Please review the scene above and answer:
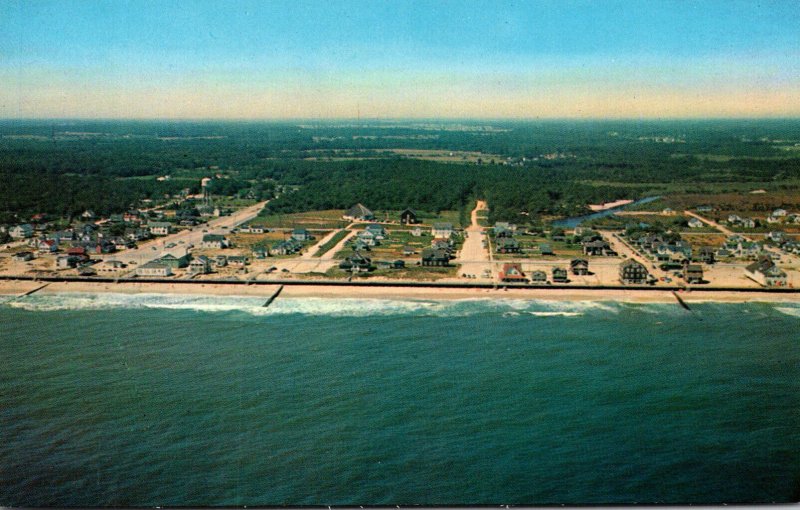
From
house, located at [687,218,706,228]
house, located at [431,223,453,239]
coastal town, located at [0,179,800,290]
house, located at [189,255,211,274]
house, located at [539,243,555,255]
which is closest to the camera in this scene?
coastal town, located at [0,179,800,290]

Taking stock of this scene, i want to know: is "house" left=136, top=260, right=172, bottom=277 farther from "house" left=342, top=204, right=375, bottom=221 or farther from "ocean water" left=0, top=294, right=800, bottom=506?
"house" left=342, top=204, right=375, bottom=221

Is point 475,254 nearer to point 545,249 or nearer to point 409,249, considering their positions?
point 409,249

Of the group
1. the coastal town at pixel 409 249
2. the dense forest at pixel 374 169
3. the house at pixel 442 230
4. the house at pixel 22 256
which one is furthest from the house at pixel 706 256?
the house at pixel 22 256

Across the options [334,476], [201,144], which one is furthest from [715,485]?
[201,144]

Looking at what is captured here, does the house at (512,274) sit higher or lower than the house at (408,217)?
lower

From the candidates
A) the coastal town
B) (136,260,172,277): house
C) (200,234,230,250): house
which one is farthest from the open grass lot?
(136,260,172,277): house

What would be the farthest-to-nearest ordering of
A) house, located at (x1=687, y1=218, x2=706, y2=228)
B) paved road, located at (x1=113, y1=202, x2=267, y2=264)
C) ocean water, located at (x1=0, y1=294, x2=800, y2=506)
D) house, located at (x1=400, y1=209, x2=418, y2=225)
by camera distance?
house, located at (x1=400, y1=209, x2=418, y2=225) → house, located at (x1=687, y1=218, x2=706, y2=228) → paved road, located at (x1=113, y1=202, x2=267, y2=264) → ocean water, located at (x1=0, y1=294, x2=800, y2=506)

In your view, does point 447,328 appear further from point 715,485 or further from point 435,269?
point 715,485

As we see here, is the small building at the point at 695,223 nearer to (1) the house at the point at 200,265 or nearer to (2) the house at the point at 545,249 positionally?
(2) the house at the point at 545,249
